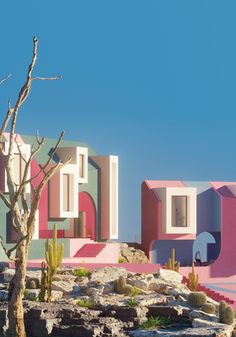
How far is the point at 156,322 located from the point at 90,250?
1852 centimetres

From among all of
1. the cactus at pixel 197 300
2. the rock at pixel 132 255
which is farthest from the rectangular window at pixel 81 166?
the cactus at pixel 197 300

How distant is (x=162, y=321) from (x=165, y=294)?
117 inches

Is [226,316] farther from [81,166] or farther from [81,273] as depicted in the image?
[81,166]

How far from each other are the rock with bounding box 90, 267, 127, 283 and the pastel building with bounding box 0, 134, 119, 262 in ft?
32.2

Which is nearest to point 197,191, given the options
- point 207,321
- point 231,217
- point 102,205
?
point 231,217

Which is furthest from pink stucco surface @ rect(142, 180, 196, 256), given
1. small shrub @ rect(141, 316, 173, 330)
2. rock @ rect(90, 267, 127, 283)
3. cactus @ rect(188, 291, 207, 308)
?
small shrub @ rect(141, 316, 173, 330)

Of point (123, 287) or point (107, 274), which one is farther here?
point (107, 274)

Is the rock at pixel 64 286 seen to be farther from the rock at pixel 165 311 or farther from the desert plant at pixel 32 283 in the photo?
the rock at pixel 165 311

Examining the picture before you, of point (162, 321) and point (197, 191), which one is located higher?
point (197, 191)

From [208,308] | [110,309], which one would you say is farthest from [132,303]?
[208,308]

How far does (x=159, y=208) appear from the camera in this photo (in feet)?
148

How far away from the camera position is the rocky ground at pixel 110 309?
2262 centimetres

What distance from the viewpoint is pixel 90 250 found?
137 ft

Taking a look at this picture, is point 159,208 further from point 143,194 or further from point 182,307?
point 182,307
